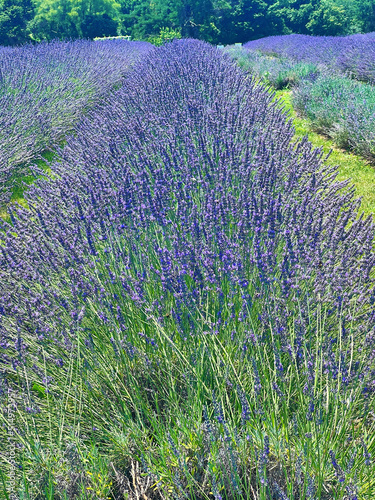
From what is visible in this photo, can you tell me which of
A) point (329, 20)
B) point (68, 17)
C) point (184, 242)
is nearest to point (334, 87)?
point (184, 242)

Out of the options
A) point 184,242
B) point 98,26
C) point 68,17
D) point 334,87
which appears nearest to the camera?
point 184,242

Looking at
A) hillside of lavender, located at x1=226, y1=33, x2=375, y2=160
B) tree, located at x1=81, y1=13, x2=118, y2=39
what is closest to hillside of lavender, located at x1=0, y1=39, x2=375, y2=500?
hillside of lavender, located at x1=226, y1=33, x2=375, y2=160

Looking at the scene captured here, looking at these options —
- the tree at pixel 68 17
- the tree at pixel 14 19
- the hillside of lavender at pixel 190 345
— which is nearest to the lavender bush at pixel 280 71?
the hillside of lavender at pixel 190 345

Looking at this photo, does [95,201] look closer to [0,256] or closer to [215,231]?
[0,256]

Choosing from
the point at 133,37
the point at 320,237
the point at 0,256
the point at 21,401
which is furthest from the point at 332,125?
the point at 133,37

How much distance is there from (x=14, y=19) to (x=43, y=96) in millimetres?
19423

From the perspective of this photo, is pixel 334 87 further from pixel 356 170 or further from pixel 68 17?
pixel 68 17

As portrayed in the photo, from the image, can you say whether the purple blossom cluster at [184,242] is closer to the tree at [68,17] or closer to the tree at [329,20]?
the tree at [68,17]

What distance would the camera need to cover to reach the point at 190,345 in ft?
5.38

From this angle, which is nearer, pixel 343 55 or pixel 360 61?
pixel 360 61

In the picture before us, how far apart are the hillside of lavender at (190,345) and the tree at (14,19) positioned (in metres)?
23.6

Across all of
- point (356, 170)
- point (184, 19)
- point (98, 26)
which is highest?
point (184, 19)

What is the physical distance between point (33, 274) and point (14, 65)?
24.6ft

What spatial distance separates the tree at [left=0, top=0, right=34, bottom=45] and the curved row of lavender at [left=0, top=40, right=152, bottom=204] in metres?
14.8
